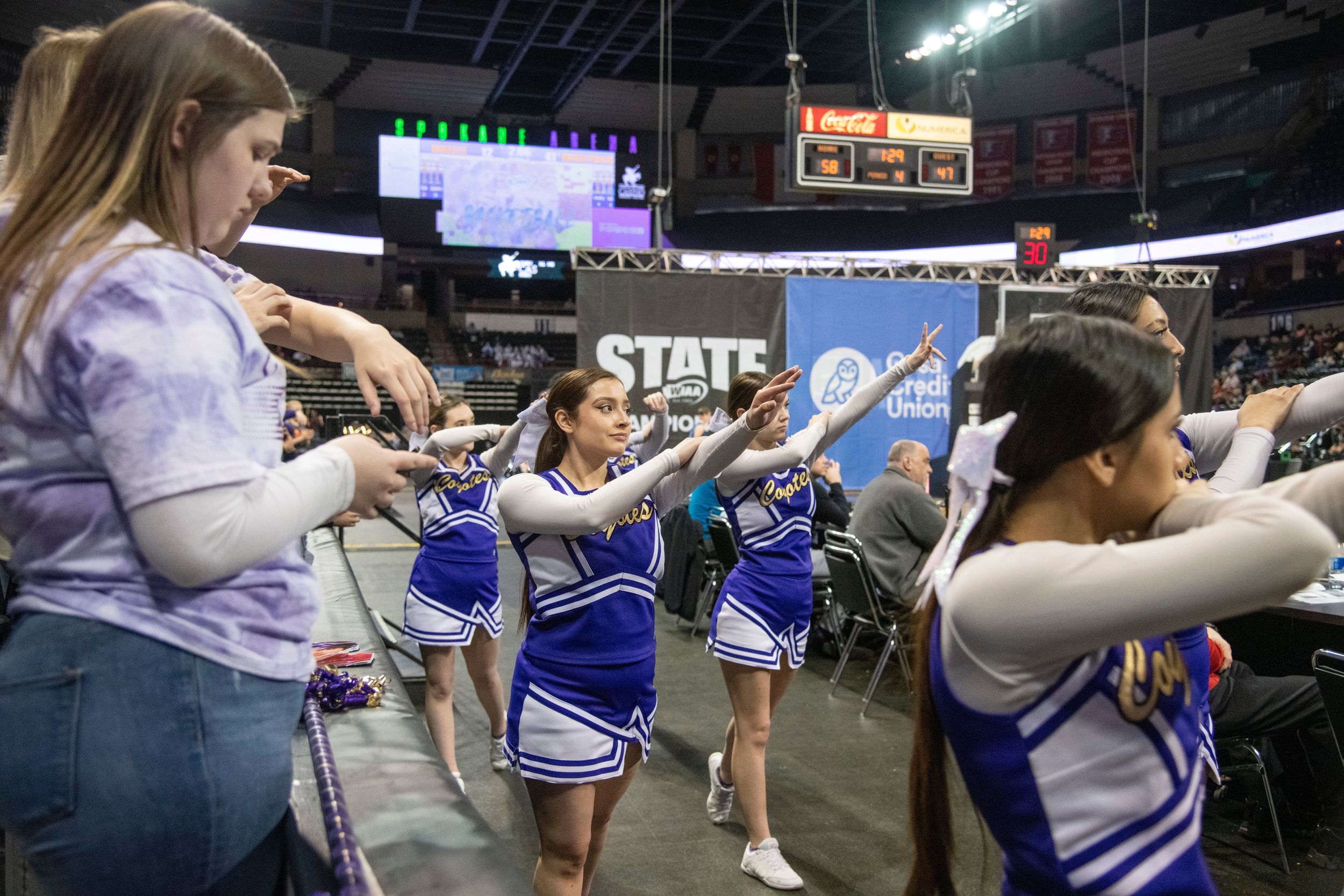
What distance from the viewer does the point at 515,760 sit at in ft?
8.44

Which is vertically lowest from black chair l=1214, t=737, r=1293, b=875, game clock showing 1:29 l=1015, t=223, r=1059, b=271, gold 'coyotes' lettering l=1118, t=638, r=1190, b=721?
black chair l=1214, t=737, r=1293, b=875

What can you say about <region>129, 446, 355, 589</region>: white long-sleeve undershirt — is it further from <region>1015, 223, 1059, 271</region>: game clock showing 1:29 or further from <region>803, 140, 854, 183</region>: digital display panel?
<region>1015, 223, 1059, 271</region>: game clock showing 1:29

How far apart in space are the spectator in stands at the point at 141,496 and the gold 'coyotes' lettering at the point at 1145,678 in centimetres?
84

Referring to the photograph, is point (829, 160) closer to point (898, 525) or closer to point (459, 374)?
point (898, 525)

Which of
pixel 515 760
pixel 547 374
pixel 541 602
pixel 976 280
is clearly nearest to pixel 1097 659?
pixel 541 602

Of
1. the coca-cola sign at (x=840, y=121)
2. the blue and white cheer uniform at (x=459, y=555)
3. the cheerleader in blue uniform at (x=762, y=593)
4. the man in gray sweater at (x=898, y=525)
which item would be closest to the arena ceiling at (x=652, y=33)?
the coca-cola sign at (x=840, y=121)

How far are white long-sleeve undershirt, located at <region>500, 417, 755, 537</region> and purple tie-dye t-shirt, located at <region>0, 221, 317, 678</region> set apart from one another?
54.2 inches

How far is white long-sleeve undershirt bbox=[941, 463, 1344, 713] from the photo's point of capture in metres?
0.85

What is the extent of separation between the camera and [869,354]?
31.9ft

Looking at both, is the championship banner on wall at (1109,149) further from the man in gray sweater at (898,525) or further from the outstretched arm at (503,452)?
the outstretched arm at (503,452)

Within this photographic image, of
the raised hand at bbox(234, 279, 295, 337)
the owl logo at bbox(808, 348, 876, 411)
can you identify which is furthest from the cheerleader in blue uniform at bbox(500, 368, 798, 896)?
the owl logo at bbox(808, 348, 876, 411)

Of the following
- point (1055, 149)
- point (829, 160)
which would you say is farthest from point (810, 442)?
point (1055, 149)

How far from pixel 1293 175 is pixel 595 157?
15173 millimetres

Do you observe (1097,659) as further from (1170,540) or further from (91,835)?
(91,835)
